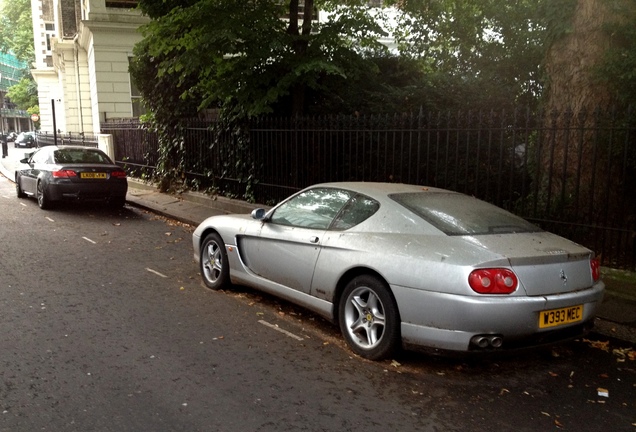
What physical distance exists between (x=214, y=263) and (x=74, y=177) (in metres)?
7.15

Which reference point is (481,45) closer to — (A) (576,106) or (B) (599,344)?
(A) (576,106)

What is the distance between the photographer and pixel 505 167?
1013cm

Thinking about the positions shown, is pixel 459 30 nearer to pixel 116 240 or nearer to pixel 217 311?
pixel 116 240

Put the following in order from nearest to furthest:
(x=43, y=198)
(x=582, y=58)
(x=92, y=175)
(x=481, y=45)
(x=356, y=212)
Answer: (x=356, y=212) < (x=582, y=58) < (x=92, y=175) < (x=43, y=198) < (x=481, y=45)

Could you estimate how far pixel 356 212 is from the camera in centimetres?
498

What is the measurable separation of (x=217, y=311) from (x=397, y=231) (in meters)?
2.28

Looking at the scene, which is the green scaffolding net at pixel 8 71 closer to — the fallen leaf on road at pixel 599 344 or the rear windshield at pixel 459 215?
the rear windshield at pixel 459 215

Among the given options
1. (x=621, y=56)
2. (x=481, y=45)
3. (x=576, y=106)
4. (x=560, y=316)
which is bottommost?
(x=560, y=316)

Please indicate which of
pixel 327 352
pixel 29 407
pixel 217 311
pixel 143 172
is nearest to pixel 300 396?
pixel 327 352

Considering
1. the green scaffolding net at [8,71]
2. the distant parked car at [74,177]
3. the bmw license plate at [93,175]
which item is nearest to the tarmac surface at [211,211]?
the distant parked car at [74,177]

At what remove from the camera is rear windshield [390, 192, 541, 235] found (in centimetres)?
450

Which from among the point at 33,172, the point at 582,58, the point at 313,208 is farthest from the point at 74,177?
the point at 582,58

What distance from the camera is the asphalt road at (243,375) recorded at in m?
3.50

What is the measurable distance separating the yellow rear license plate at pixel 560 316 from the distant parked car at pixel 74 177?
425 inches
